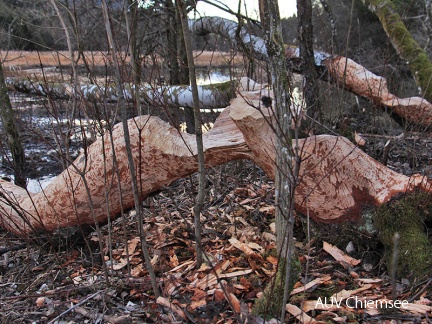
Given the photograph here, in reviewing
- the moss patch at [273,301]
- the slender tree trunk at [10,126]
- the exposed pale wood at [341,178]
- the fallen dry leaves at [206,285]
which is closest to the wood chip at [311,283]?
the fallen dry leaves at [206,285]

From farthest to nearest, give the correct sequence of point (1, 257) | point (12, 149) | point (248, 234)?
point (12, 149) < point (1, 257) < point (248, 234)

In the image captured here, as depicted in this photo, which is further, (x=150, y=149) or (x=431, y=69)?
(x=431, y=69)

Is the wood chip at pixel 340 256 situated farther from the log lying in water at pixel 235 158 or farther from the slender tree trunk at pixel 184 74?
the slender tree trunk at pixel 184 74

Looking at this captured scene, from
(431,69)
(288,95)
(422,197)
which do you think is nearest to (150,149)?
(288,95)

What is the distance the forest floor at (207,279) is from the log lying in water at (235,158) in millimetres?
270

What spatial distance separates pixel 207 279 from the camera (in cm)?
215

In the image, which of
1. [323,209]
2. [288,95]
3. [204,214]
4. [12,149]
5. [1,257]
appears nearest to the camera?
[288,95]

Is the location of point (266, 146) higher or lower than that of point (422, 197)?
higher

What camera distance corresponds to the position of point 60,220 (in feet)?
11.8

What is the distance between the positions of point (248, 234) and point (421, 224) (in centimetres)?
141

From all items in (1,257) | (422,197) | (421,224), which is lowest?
(1,257)

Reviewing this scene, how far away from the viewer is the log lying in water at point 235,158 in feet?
9.25

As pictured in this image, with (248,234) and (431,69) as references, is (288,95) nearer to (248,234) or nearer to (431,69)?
(248,234)

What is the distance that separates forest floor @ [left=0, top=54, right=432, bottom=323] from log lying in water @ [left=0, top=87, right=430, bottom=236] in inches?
10.6
